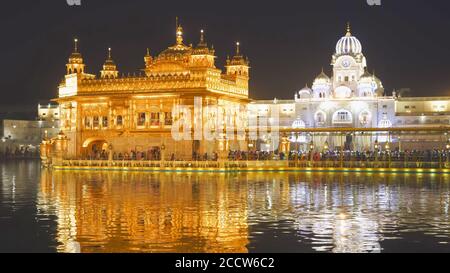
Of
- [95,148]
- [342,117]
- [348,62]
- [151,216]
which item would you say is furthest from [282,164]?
[348,62]

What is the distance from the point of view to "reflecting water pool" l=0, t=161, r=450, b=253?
17.6 m

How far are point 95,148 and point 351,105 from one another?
137ft

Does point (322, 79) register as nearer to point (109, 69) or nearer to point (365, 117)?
point (365, 117)

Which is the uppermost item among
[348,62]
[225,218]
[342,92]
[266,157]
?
[348,62]

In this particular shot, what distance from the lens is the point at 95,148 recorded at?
206ft

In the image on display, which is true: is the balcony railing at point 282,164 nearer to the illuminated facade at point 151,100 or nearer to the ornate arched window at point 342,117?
the illuminated facade at point 151,100

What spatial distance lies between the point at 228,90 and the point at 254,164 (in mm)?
10121

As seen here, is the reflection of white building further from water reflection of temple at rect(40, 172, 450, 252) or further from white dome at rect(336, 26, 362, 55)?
water reflection of temple at rect(40, 172, 450, 252)

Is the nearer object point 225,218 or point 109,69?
point 225,218

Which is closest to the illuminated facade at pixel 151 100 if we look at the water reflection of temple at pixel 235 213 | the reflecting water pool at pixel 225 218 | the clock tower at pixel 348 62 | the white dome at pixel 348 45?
the water reflection of temple at pixel 235 213

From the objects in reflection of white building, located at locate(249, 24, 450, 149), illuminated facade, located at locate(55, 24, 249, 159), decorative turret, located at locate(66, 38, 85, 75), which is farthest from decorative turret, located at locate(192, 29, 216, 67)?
reflection of white building, located at locate(249, 24, 450, 149)

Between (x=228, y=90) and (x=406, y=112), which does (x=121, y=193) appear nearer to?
(x=228, y=90)

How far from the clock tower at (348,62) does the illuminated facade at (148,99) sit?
3724 centimetres

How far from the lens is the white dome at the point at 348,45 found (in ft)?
330
